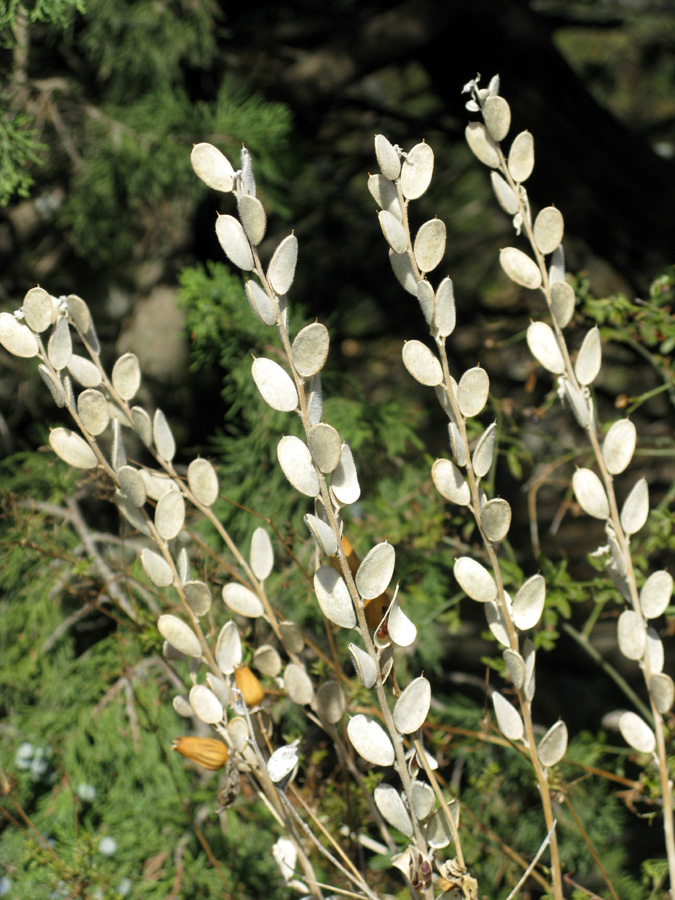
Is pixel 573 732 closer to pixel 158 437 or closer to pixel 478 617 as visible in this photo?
pixel 478 617

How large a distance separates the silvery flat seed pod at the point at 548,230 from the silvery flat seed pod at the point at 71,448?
0.25m

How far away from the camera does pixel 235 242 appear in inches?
11.0

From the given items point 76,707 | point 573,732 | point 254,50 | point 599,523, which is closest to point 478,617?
point 573,732

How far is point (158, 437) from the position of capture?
1.27 feet

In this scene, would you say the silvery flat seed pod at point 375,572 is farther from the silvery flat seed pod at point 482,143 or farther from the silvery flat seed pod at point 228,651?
the silvery flat seed pod at point 482,143

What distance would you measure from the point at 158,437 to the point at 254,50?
0.96 m

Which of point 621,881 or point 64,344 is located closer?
point 64,344

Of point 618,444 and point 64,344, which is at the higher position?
point 64,344

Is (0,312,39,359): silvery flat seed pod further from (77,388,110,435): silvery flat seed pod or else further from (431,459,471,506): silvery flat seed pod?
(431,459,471,506): silvery flat seed pod

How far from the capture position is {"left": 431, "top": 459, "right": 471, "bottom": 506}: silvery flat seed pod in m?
0.31

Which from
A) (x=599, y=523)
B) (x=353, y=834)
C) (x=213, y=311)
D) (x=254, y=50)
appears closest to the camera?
(x=353, y=834)

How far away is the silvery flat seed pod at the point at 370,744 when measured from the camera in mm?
280

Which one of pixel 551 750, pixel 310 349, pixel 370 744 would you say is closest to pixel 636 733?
pixel 551 750

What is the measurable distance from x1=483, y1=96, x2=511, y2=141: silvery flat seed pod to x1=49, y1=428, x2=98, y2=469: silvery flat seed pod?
0.84 ft
